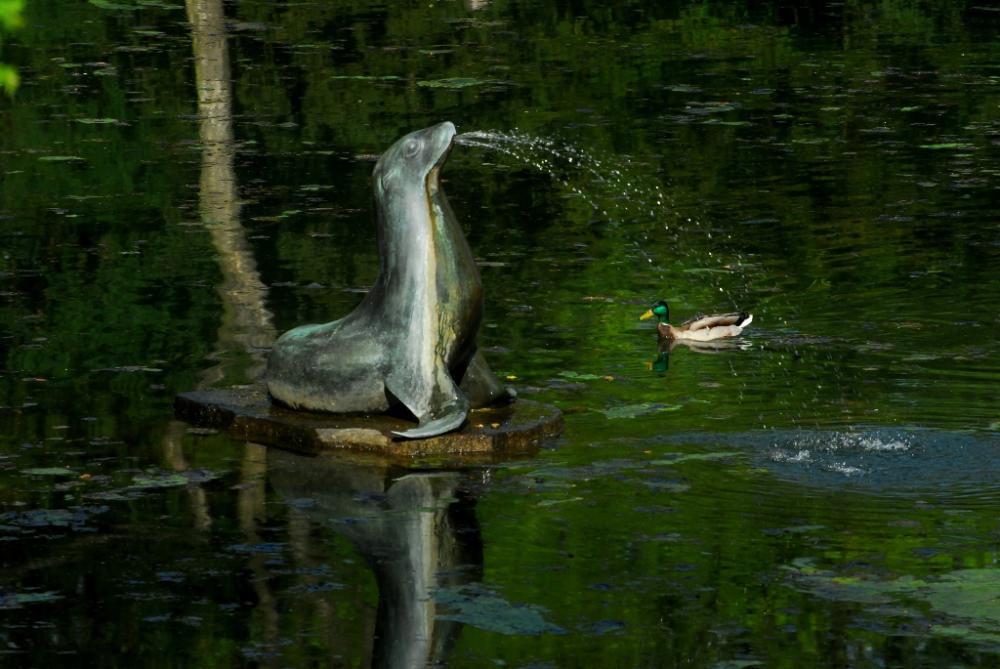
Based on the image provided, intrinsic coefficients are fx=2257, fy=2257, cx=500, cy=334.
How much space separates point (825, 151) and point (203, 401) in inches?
393

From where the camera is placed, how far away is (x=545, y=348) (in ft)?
43.2

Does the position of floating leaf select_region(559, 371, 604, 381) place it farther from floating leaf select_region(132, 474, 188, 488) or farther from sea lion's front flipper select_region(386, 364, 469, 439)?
floating leaf select_region(132, 474, 188, 488)

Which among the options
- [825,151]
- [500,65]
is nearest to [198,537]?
[825,151]

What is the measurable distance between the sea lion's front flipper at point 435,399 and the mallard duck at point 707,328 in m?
2.83

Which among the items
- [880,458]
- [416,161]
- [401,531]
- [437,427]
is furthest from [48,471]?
[880,458]

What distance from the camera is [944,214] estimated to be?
17.1m

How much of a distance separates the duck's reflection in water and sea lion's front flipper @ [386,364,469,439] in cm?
41

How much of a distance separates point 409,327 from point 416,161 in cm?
84

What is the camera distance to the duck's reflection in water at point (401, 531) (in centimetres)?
816

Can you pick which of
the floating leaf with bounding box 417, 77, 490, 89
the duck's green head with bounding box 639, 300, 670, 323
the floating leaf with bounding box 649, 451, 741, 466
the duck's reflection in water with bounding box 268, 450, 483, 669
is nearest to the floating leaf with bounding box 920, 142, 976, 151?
the floating leaf with bounding box 417, 77, 490, 89

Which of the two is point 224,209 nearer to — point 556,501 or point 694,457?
point 694,457

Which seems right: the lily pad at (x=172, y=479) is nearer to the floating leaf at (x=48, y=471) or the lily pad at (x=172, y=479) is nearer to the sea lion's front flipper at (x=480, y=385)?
the floating leaf at (x=48, y=471)

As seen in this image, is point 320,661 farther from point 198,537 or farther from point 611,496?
point 611,496

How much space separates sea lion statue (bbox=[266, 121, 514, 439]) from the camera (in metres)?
10.9
